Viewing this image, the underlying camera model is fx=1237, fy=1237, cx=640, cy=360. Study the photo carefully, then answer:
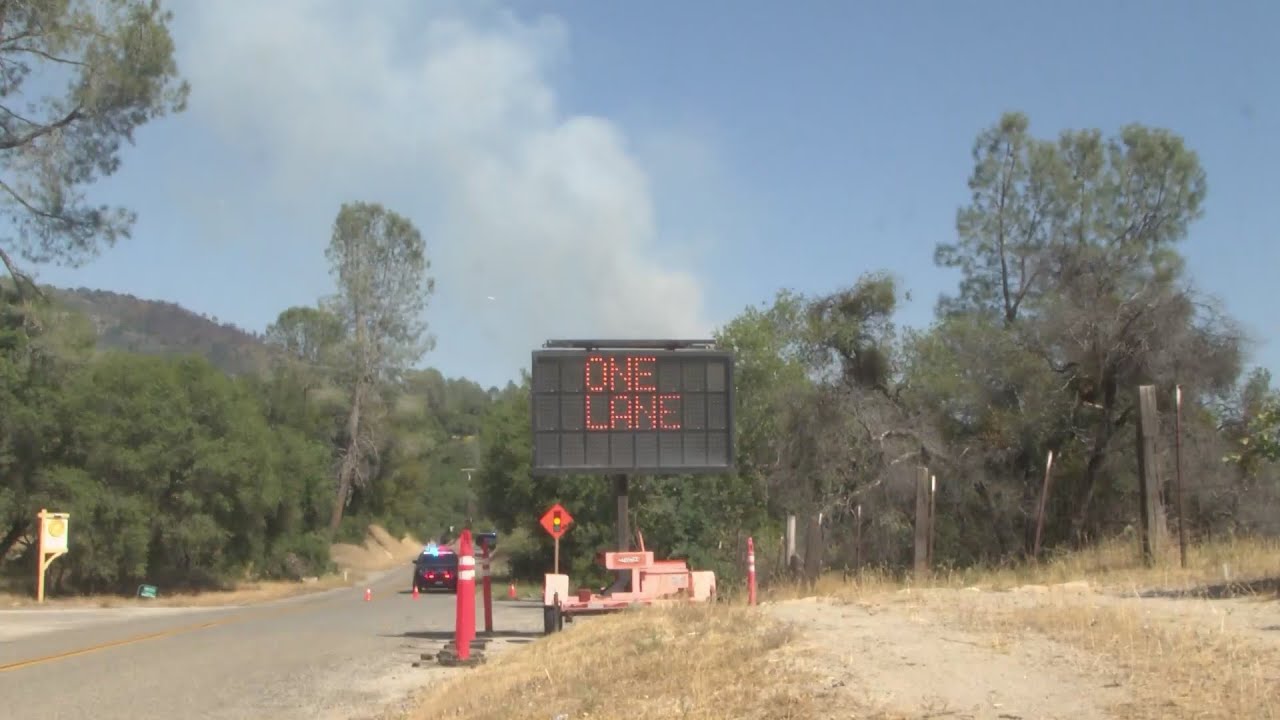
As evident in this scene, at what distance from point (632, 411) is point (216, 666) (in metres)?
6.96

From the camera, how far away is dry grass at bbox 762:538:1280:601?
Answer: 1395 centimetres

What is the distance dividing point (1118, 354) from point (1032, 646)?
52.5 feet

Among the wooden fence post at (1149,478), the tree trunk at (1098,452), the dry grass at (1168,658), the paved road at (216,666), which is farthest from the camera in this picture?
the tree trunk at (1098,452)

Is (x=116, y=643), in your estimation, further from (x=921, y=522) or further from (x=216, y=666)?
(x=921, y=522)

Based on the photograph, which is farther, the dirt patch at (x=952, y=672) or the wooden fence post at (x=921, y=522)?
the wooden fence post at (x=921, y=522)

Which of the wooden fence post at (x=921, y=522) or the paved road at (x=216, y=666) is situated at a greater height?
the wooden fence post at (x=921, y=522)

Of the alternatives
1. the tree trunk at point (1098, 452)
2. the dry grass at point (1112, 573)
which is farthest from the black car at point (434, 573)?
the dry grass at point (1112, 573)

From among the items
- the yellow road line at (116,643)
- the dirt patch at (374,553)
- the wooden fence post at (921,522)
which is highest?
the wooden fence post at (921,522)

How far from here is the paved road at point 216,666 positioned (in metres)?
11.5

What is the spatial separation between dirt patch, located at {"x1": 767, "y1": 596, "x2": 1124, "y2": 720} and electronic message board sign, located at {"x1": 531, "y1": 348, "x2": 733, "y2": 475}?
26.2ft

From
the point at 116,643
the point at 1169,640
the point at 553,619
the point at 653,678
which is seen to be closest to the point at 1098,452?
the point at 553,619

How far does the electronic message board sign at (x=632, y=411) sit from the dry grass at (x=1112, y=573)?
8.32 feet

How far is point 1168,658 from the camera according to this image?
25.9 feet

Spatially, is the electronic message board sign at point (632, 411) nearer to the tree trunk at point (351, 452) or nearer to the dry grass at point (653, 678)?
the dry grass at point (653, 678)
